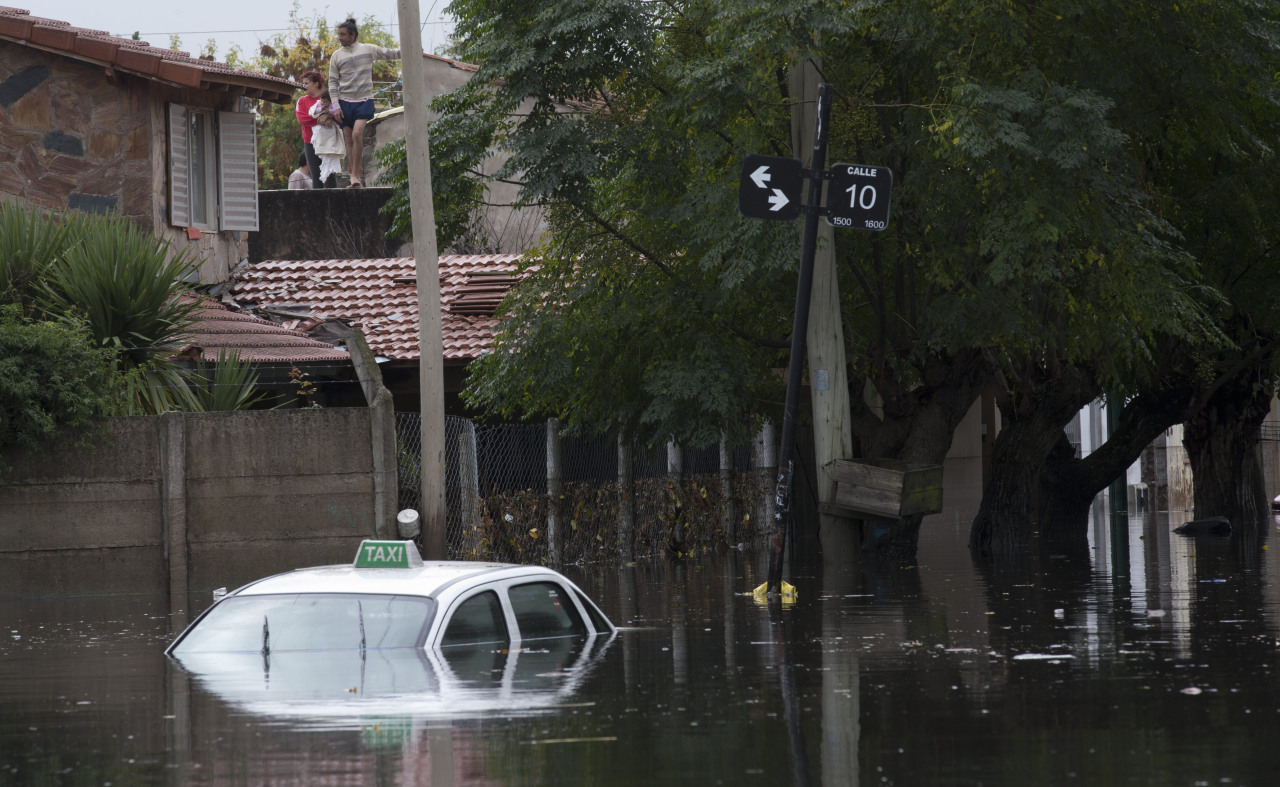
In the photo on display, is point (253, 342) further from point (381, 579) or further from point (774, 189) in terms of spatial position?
point (381, 579)

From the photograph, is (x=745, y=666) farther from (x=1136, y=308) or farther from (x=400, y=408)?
(x=400, y=408)

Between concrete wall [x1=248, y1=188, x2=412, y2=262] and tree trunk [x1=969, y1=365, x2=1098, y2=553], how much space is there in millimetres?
10836

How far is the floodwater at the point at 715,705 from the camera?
703 centimetres

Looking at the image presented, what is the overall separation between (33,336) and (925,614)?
809cm

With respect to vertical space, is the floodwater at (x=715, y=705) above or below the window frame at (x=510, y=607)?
below

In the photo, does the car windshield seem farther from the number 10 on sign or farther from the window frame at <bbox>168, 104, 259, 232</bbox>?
the window frame at <bbox>168, 104, 259, 232</bbox>

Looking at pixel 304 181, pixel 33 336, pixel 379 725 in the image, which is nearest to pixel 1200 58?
pixel 33 336

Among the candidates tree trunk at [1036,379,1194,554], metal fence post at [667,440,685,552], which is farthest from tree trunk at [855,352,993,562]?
tree trunk at [1036,379,1194,554]

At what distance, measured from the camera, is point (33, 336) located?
51.4 ft

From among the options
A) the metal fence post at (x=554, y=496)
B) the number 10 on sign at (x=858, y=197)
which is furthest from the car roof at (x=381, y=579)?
the metal fence post at (x=554, y=496)

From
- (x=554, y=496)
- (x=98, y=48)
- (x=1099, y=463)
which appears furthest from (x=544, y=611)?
(x=1099, y=463)

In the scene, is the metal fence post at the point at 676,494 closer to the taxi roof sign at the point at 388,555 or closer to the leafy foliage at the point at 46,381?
the leafy foliage at the point at 46,381

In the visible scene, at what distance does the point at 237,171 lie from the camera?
24078 millimetres

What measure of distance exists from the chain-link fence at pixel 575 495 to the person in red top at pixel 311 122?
1298 cm
